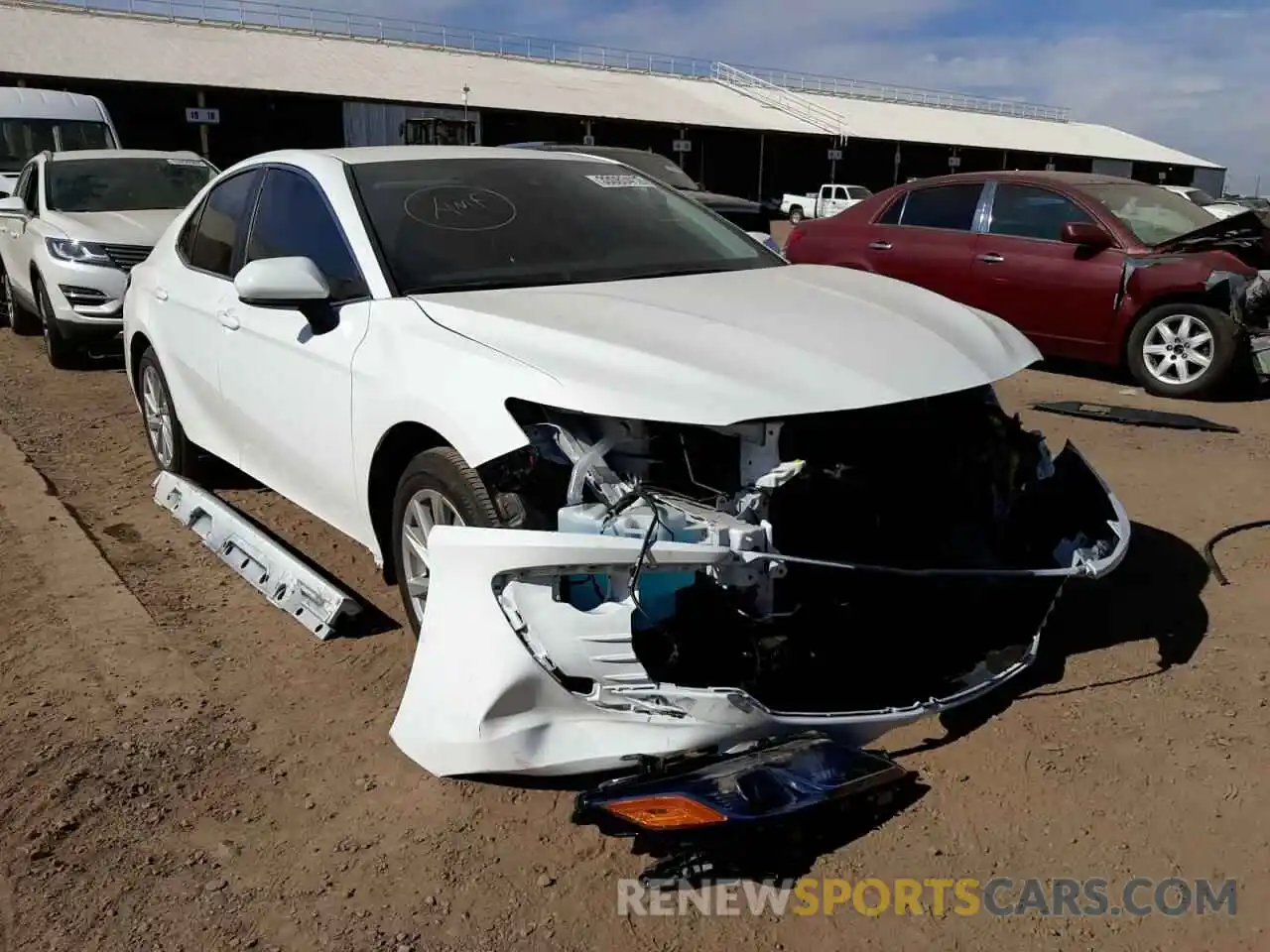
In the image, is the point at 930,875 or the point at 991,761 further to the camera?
the point at 991,761

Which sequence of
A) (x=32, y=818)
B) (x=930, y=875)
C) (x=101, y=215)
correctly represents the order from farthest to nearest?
(x=101, y=215), (x=32, y=818), (x=930, y=875)

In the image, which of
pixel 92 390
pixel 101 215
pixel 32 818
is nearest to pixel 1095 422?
pixel 32 818

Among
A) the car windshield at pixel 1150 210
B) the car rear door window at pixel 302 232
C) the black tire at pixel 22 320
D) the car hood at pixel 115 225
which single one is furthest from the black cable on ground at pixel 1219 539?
the black tire at pixel 22 320

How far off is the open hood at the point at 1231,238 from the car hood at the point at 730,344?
16.5 ft

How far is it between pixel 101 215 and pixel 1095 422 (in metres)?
8.10

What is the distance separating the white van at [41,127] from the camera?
12.6m

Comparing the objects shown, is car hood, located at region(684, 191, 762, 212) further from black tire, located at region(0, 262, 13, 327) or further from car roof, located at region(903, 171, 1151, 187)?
black tire, located at region(0, 262, 13, 327)

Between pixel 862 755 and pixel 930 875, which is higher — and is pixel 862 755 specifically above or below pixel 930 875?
above

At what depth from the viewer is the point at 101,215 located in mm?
9109

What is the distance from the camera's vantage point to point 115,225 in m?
8.89

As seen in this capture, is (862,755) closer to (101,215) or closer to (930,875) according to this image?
(930,875)

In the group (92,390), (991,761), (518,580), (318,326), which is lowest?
(92,390)

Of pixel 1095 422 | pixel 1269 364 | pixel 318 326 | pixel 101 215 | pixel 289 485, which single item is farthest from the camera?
pixel 101 215

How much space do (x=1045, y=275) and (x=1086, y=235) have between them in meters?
0.42
